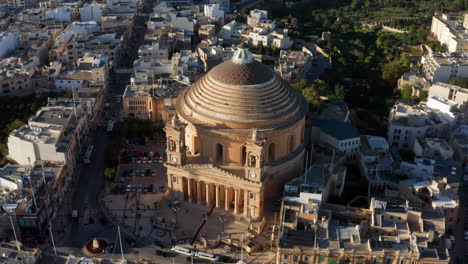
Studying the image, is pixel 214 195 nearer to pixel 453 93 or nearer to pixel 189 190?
pixel 189 190

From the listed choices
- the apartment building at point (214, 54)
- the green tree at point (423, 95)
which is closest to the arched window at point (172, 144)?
the apartment building at point (214, 54)

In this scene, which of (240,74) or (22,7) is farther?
(22,7)

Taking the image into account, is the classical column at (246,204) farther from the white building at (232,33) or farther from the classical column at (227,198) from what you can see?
the white building at (232,33)

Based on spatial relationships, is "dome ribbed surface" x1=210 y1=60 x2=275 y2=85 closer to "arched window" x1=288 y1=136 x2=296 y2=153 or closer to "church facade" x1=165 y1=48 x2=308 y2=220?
"church facade" x1=165 y1=48 x2=308 y2=220

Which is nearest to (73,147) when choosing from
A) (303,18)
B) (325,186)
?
(325,186)

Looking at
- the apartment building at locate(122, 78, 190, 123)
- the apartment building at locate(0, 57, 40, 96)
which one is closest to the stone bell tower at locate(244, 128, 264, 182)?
the apartment building at locate(122, 78, 190, 123)

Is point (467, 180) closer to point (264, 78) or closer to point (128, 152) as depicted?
point (264, 78)
